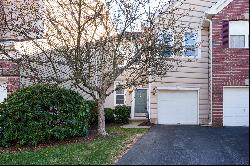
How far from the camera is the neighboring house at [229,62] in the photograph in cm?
1889

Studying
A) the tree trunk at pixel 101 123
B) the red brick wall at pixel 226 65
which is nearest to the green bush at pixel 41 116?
the tree trunk at pixel 101 123

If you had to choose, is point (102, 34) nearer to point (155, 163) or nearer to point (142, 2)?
point (142, 2)

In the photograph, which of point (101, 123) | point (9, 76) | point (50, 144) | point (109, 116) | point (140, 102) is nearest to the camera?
point (50, 144)

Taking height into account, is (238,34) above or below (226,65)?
above

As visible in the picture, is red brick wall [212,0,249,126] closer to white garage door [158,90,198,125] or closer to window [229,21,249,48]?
window [229,21,249,48]

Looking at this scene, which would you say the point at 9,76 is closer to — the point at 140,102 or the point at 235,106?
the point at 140,102

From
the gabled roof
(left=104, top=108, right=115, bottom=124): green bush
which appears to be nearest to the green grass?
(left=104, top=108, right=115, bottom=124): green bush

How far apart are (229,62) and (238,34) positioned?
1.46 meters

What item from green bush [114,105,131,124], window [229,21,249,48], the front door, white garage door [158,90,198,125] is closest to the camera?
window [229,21,249,48]

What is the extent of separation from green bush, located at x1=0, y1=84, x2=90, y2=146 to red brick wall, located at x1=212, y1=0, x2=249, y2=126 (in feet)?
23.7

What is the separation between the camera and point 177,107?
2105 centimetres

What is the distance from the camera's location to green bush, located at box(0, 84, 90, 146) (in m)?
13.8

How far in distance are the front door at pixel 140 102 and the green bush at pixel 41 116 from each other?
954cm

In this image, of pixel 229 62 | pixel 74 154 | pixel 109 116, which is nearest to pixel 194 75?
pixel 229 62
